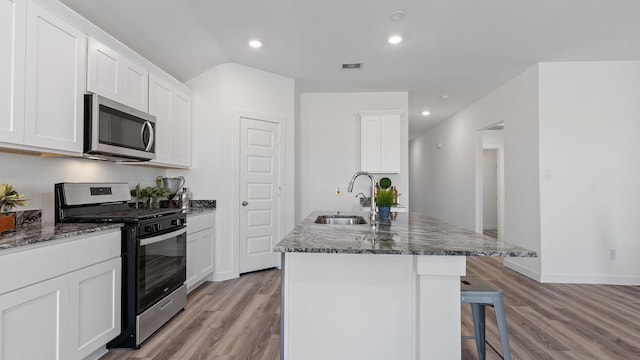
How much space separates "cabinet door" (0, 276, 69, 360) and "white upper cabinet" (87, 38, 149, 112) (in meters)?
1.38

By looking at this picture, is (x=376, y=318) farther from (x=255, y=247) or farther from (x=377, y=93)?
(x=377, y=93)

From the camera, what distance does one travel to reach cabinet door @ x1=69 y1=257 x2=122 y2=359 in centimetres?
170

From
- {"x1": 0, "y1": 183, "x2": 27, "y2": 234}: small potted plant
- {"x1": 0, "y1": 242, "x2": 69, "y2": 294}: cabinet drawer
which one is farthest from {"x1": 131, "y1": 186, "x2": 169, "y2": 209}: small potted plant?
{"x1": 0, "y1": 242, "x2": 69, "y2": 294}: cabinet drawer

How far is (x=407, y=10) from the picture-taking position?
2.63 m

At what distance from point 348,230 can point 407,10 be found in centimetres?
207

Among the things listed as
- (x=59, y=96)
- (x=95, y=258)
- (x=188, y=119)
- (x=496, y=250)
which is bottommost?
(x=95, y=258)

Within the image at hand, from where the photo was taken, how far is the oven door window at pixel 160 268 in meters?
2.13

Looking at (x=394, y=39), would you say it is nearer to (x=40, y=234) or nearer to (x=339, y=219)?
(x=339, y=219)

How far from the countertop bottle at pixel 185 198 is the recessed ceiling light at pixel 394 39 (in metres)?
2.89

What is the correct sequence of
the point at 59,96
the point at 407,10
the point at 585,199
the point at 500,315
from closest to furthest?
the point at 500,315 < the point at 59,96 < the point at 407,10 < the point at 585,199

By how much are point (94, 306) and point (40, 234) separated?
1.80 feet

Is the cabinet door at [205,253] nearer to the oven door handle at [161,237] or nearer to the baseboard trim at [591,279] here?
the oven door handle at [161,237]

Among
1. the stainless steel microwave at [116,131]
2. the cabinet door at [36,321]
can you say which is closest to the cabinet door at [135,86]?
the stainless steel microwave at [116,131]

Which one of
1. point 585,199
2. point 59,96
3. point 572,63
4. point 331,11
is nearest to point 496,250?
point 331,11
